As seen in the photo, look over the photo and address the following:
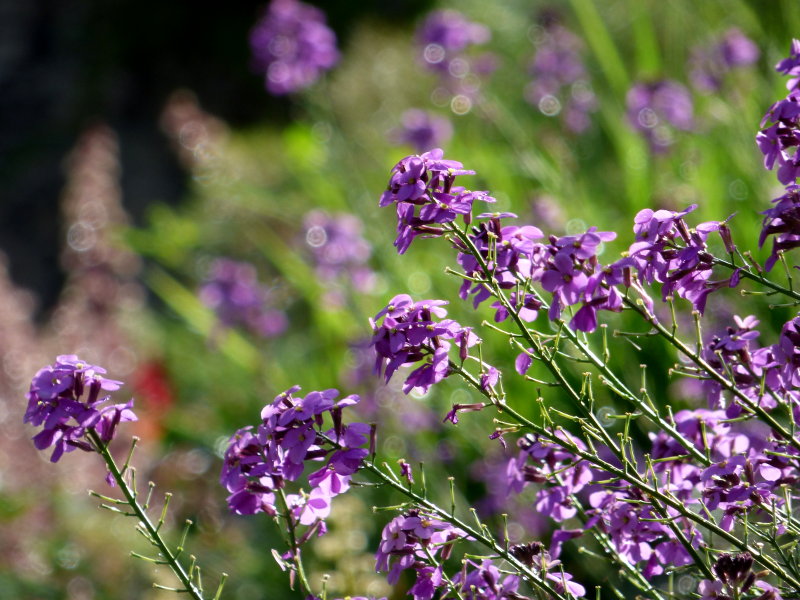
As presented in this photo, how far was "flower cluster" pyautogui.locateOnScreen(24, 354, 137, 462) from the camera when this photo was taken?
1407 mm

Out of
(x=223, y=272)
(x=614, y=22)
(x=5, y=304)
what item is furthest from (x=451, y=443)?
(x=614, y=22)

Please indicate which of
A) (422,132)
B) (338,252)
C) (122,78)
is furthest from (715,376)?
(122,78)

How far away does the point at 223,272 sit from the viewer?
4543mm

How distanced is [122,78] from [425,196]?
1343 cm

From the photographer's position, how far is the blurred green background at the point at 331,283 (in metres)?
3.55

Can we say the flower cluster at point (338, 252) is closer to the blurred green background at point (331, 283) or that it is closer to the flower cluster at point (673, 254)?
the blurred green background at point (331, 283)

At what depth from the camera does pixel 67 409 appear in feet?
4.62

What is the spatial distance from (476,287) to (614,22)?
6666 mm

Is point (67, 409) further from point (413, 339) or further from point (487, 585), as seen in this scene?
point (487, 585)

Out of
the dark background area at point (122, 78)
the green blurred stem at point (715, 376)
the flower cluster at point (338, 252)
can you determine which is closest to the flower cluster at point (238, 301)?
the flower cluster at point (338, 252)

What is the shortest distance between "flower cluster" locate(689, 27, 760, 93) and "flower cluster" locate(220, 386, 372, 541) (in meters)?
3.06

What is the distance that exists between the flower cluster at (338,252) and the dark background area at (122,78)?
764cm

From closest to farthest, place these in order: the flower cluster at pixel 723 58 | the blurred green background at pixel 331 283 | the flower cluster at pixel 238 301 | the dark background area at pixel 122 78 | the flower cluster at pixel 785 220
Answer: the flower cluster at pixel 785 220
the blurred green background at pixel 331 283
the flower cluster at pixel 723 58
the flower cluster at pixel 238 301
the dark background area at pixel 122 78

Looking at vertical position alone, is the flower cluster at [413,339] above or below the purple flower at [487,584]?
above
